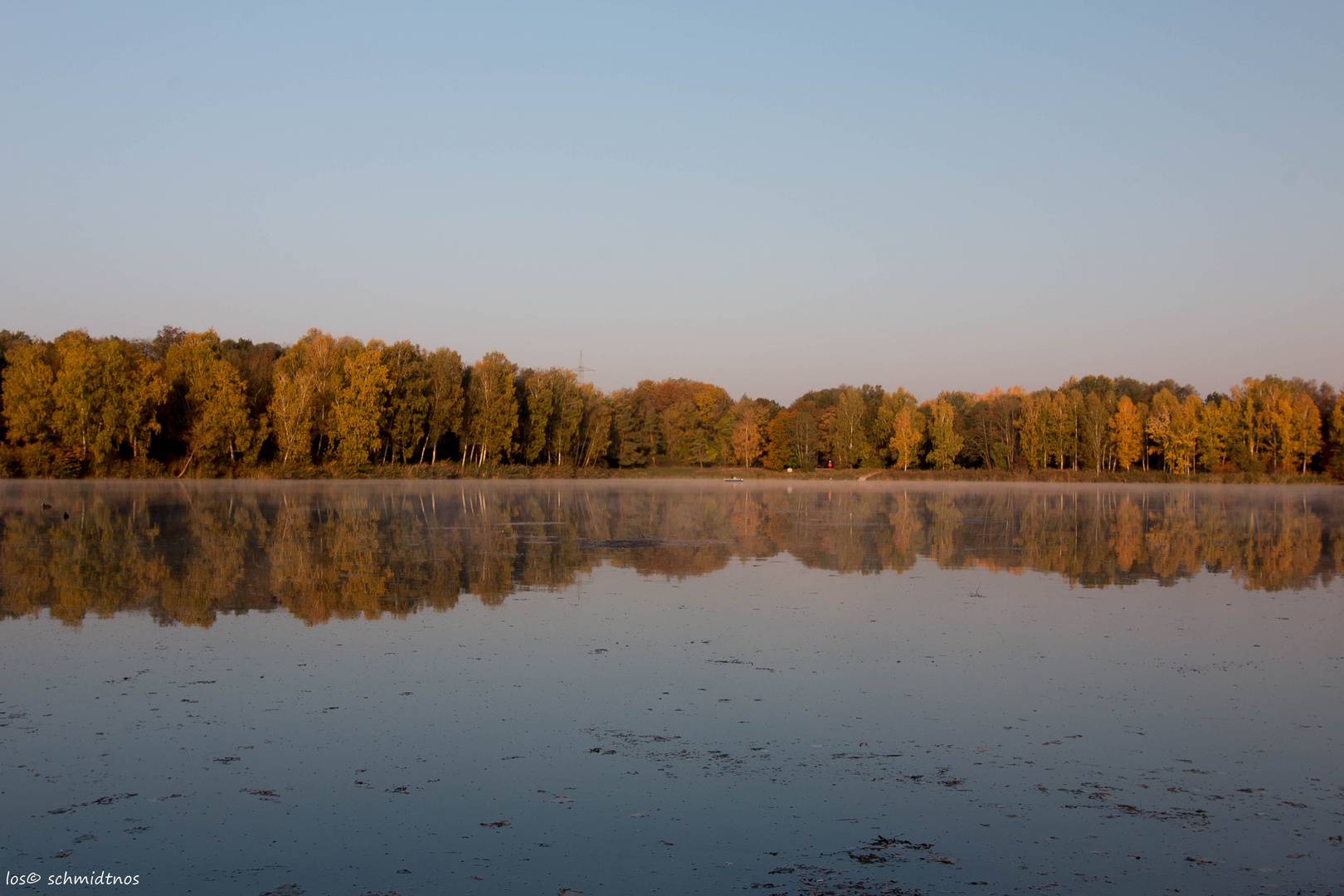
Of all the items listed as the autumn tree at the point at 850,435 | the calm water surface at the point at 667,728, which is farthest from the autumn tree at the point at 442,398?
the calm water surface at the point at 667,728

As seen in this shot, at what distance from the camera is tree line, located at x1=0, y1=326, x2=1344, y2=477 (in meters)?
52.6

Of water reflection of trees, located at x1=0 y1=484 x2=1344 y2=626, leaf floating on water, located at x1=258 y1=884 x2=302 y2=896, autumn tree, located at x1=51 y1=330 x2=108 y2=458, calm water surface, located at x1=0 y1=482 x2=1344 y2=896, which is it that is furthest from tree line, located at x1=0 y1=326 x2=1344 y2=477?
leaf floating on water, located at x1=258 y1=884 x2=302 y2=896

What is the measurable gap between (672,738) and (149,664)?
4.78 meters

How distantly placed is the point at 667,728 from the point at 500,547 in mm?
12073

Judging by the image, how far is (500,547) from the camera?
1797cm

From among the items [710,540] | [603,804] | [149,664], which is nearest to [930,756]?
[603,804]

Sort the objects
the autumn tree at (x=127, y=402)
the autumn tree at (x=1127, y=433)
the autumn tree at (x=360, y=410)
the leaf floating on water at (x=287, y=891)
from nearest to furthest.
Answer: the leaf floating on water at (x=287, y=891), the autumn tree at (x=127, y=402), the autumn tree at (x=360, y=410), the autumn tree at (x=1127, y=433)

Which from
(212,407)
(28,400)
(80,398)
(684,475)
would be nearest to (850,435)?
(684,475)

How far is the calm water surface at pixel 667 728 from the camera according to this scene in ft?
14.5

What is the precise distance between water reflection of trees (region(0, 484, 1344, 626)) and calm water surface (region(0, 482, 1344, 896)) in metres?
0.18

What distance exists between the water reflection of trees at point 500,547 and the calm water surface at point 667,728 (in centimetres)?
18

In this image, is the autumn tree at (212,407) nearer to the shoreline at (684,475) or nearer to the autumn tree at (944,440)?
the shoreline at (684,475)

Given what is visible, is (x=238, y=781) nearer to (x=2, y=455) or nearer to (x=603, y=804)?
(x=603, y=804)

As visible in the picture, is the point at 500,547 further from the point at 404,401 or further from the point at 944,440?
the point at 944,440
